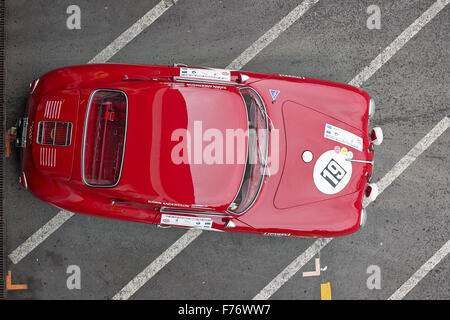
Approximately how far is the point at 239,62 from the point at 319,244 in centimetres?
263

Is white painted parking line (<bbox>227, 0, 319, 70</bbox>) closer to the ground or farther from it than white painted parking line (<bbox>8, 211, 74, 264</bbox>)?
farther from it

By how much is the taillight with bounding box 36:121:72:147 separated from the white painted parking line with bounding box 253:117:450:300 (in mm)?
3062

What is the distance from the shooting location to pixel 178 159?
3268 mm

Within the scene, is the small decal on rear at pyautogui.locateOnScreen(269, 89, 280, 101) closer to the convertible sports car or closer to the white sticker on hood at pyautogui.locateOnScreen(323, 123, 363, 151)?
the convertible sports car

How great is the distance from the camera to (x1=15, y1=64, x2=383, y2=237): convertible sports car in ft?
10.8

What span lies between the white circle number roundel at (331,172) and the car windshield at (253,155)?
1.99ft

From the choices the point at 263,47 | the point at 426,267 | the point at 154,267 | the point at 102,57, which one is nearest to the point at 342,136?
the point at 263,47

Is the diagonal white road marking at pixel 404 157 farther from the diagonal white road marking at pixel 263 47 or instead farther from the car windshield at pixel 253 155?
the car windshield at pixel 253 155

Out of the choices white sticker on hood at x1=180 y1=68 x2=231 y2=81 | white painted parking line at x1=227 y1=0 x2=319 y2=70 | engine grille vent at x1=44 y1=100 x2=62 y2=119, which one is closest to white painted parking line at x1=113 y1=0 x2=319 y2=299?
white painted parking line at x1=227 y1=0 x2=319 y2=70

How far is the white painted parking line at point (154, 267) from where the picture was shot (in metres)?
4.49

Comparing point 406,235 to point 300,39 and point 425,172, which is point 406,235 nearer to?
point 425,172

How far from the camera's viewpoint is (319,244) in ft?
14.9

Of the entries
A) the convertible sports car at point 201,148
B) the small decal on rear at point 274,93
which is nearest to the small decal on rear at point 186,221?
the convertible sports car at point 201,148
